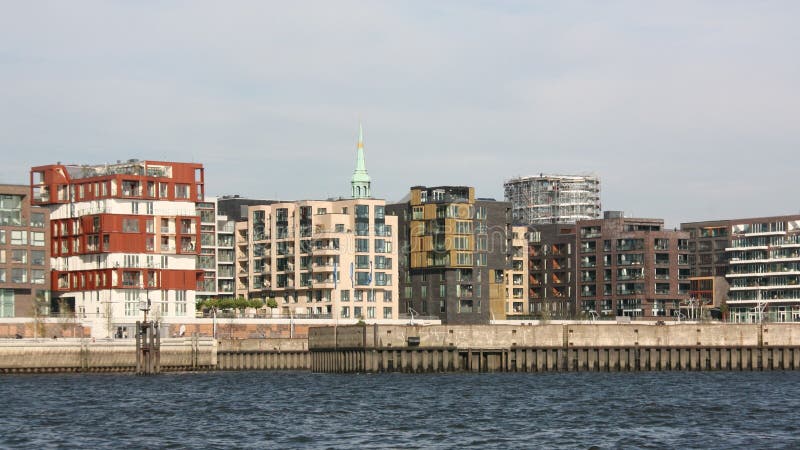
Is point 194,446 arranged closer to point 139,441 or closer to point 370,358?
point 139,441

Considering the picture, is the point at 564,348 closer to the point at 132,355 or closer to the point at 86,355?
the point at 132,355

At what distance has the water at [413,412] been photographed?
290 ft

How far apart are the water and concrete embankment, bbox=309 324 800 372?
10.5 ft

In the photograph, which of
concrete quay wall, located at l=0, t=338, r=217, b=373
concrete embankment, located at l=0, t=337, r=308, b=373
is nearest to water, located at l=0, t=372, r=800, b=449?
concrete quay wall, located at l=0, t=338, r=217, b=373

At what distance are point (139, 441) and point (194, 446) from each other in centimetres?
460

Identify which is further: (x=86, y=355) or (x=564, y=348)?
(x=86, y=355)

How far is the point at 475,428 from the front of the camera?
313 feet

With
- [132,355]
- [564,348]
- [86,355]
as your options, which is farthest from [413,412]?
[86,355]

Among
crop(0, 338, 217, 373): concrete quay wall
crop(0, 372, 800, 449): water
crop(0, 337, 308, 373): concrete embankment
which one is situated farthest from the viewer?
crop(0, 337, 308, 373): concrete embankment

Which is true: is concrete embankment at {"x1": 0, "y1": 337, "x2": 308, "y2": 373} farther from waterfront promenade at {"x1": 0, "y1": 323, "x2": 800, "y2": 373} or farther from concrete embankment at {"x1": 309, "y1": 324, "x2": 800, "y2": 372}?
concrete embankment at {"x1": 309, "y1": 324, "x2": 800, "y2": 372}

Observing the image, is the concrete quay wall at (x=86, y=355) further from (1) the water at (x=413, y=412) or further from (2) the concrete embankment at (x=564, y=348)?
(2) the concrete embankment at (x=564, y=348)

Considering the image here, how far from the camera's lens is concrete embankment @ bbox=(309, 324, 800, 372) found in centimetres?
15775

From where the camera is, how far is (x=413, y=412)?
4215 inches

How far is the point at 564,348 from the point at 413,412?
56464 millimetres
